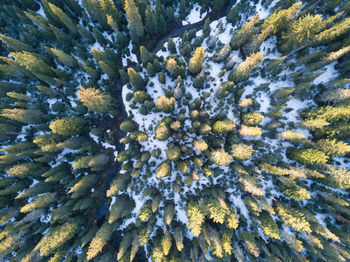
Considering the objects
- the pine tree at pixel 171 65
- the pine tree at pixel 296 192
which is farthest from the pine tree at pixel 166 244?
the pine tree at pixel 171 65

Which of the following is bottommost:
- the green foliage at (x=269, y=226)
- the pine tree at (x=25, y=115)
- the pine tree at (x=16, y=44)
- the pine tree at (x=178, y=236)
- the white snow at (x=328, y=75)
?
the green foliage at (x=269, y=226)

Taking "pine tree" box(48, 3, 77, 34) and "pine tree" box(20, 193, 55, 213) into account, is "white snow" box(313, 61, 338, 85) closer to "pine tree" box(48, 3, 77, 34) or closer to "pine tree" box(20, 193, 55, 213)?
"pine tree" box(48, 3, 77, 34)

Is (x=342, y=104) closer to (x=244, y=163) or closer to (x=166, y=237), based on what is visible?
(x=244, y=163)

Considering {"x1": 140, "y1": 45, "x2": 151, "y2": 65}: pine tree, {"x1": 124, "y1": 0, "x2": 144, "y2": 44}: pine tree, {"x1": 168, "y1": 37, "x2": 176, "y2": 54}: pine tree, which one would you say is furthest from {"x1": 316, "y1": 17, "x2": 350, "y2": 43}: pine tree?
{"x1": 124, "y1": 0, "x2": 144, "y2": 44}: pine tree

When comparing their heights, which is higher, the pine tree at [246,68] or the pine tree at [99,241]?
the pine tree at [246,68]

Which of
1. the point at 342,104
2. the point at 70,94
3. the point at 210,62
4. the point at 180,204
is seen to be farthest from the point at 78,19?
the point at 342,104

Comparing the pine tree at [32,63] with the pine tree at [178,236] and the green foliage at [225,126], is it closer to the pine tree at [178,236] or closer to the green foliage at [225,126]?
the green foliage at [225,126]

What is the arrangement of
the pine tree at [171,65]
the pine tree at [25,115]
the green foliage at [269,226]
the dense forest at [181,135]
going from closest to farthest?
the green foliage at [269,226] < the dense forest at [181,135] < the pine tree at [25,115] < the pine tree at [171,65]
